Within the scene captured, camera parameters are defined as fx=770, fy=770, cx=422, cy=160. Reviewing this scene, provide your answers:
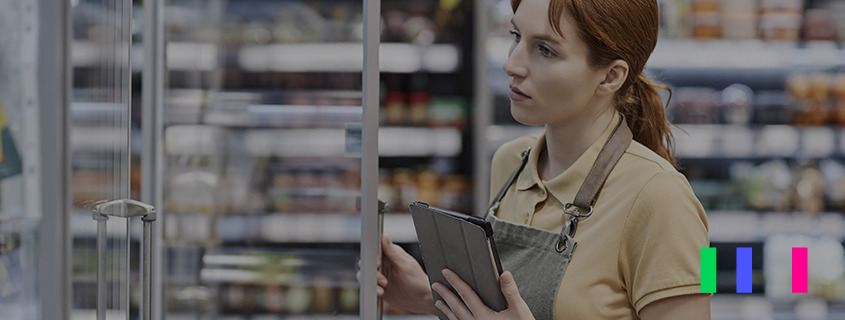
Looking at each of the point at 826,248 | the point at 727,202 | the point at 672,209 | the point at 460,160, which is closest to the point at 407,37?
the point at 460,160

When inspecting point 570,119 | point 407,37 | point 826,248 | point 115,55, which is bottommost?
point 826,248

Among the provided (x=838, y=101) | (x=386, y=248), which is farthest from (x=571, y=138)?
(x=838, y=101)

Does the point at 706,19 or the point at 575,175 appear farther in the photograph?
the point at 706,19

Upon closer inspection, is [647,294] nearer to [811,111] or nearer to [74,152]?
[74,152]

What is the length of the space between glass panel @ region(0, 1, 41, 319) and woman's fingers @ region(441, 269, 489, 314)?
2.12 feet

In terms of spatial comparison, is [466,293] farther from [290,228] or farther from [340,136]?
[290,228]

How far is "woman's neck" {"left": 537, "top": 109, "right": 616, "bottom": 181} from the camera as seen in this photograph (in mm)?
1445

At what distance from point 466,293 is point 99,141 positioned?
26.0 inches

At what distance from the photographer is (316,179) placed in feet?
6.36

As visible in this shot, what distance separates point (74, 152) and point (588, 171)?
0.86 m

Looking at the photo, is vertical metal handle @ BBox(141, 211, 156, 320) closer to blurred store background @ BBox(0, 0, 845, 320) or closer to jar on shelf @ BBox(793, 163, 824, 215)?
blurred store background @ BBox(0, 0, 845, 320)

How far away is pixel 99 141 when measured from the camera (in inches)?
49.5

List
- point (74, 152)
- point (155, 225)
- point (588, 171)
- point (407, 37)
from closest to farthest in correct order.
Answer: point (74, 152), point (588, 171), point (155, 225), point (407, 37)

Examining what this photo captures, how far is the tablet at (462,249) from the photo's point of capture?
1205mm
